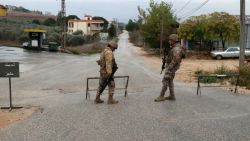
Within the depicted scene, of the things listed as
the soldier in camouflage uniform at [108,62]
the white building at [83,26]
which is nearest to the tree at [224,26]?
the soldier in camouflage uniform at [108,62]

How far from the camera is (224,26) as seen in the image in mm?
56062

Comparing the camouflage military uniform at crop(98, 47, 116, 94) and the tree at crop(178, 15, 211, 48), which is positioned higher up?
the tree at crop(178, 15, 211, 48)

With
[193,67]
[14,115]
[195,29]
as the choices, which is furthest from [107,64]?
[195,29]

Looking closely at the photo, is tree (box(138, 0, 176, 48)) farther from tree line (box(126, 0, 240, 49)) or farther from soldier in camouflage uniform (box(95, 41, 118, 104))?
soldier in camouflage uniform (box(95, 41, 118, 104))

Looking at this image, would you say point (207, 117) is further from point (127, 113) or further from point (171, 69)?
point (171, 69)

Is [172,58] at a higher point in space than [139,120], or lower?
higher

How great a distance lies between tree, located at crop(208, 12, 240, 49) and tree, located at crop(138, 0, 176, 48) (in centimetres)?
761

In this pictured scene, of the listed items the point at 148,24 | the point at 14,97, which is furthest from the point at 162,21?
the point at 14,97

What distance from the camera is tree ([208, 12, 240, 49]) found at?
184 feet

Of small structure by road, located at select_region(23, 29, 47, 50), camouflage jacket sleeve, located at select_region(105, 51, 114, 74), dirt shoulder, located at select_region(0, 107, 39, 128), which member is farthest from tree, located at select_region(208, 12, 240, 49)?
dirt shoulder, located at select_region(0, 107, 39, 128)

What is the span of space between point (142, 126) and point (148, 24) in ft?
189

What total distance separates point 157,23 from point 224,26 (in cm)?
1144

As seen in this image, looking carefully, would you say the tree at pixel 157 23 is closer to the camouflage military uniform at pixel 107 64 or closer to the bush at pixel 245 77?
the bush at pixel 245 77

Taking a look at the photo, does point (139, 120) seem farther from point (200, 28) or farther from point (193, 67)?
point (200, 28)
